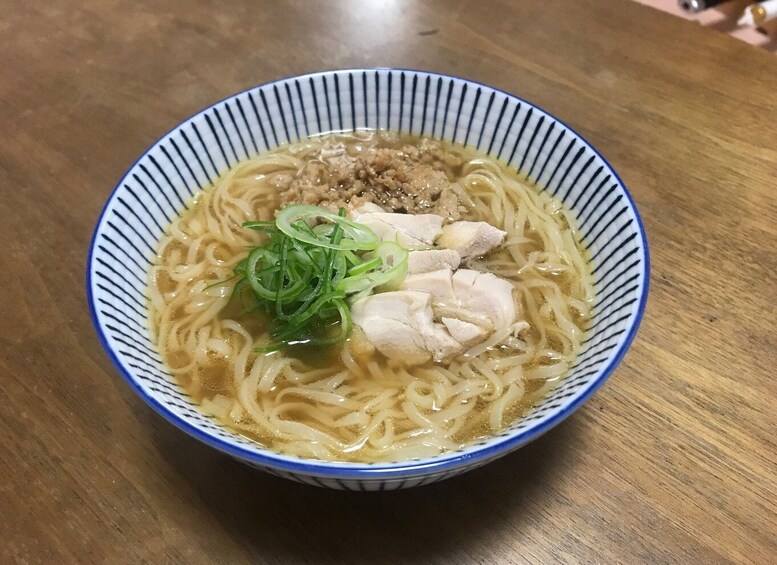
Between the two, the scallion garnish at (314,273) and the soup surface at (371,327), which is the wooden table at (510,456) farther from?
the scallion garnish at (314,273)

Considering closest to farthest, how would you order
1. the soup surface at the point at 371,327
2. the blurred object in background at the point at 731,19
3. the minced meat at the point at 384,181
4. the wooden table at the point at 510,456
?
the wooden table at the point at 510,456, the soup surface at the point at 371,327, the minced meat at the point at 384,181, the blurred object in background at the point at 731,19

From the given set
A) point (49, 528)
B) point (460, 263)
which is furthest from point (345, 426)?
point (49, 528)

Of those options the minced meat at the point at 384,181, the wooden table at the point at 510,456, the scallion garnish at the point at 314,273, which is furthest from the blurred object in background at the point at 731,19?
the scallion garnish at the point at 314,273

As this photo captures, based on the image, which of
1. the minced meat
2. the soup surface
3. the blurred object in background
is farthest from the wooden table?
the minced meat

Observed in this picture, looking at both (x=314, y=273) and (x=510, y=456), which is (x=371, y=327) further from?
(x=510, y=456)

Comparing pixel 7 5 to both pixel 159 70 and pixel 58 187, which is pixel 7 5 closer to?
pixel 159 70

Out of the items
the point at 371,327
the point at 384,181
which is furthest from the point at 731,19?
the point at 371,327

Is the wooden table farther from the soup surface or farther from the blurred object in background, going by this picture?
the blurred object in background
